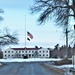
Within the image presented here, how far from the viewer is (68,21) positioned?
1199 inches

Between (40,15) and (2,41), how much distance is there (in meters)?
38.5

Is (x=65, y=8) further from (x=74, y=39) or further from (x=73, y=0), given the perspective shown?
(x=74, y=39)

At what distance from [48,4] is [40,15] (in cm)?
147

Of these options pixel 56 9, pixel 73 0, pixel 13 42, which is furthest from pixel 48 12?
pixel 13 42

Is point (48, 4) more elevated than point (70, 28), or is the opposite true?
point (48, 4)

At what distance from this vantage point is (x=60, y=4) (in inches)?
1134

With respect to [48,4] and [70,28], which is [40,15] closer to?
[48,4]

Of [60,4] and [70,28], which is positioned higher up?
[60,4]

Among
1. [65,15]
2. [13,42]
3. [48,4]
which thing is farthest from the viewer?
[13,42]

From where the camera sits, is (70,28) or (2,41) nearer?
(70,28)

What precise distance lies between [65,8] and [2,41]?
3974 cm

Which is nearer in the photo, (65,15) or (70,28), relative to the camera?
(65,15)

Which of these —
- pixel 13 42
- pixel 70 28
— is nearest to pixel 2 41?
pixel 13 42

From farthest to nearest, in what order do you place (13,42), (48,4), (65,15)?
(13,42) → (48,4) → (65,15)
